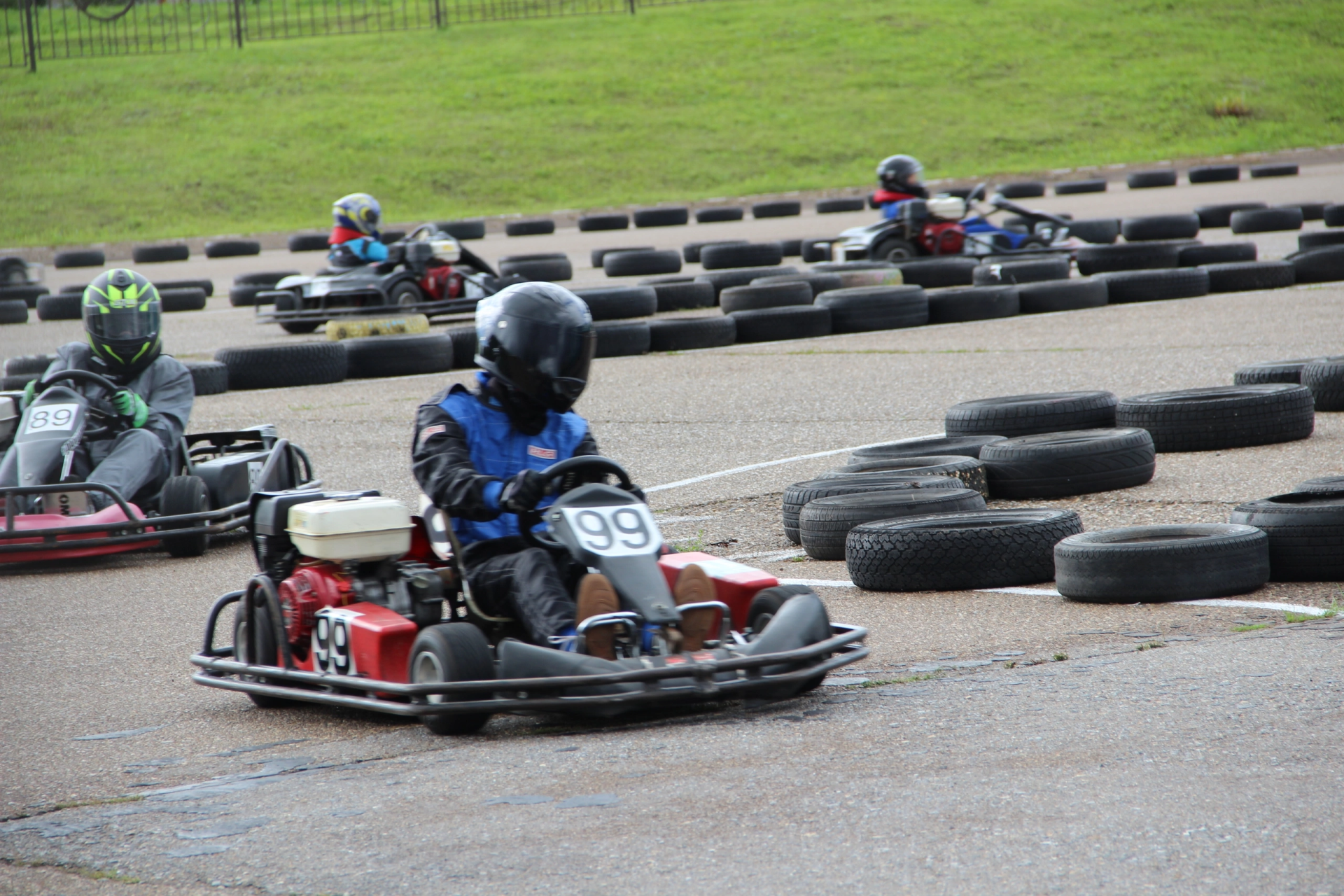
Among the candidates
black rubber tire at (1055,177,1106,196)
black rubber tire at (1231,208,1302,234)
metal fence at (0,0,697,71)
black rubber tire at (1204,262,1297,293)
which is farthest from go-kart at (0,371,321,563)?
metal fence at (0,0,697,71)

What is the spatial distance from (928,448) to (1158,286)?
7728 mm

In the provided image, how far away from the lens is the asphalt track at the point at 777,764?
2676 millimetres

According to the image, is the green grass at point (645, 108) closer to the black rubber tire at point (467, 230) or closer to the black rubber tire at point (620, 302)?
the black rubber tire at point (467, 230)

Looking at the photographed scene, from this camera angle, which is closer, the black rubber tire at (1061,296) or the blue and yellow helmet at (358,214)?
the black rubber tire at (1061,296)

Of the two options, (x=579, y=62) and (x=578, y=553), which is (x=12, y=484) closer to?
(x=578, y=553)

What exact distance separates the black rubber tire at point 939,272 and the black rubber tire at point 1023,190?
9.74 meters

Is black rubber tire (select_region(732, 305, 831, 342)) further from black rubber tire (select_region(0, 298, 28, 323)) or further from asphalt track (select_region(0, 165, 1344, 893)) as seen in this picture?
black rubber tire (select_region(0, 298, 28, 323))

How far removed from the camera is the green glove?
7.05m

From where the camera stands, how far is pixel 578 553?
3.82 meters

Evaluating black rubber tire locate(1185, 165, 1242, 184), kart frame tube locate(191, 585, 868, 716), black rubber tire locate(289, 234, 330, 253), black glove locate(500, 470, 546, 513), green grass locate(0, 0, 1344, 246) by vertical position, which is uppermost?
green grass locate(0, 0, 1344, 246)

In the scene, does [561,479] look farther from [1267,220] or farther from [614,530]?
[1267,220]

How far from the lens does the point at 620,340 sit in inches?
493

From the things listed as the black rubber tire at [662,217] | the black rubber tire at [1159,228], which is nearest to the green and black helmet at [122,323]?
the black rubber tire at [1159,228]

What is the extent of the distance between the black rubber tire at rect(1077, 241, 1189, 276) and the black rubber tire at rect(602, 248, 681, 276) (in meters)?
4.79
